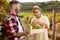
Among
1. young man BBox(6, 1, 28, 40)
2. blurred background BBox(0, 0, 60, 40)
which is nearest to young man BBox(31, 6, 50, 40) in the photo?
blurred background BBox(0, 0, 60, 40)

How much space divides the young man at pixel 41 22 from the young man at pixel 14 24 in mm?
151

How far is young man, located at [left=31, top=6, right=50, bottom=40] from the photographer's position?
157 centimetres

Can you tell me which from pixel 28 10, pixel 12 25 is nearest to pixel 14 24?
pixel 12 25

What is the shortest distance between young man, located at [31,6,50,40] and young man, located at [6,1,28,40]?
15 centimetres

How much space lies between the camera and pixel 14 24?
153 cm

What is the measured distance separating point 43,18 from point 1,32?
1.44 ft

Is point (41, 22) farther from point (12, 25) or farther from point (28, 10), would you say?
point (12, 25)

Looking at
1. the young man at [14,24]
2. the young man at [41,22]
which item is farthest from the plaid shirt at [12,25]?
the young man at [41,22]

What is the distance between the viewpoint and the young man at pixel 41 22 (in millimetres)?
1570

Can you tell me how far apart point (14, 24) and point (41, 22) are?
0.27m

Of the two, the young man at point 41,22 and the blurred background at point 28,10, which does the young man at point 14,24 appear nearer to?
the blurred background at point 28,10

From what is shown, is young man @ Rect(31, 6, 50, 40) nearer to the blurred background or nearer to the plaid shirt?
the blurred background

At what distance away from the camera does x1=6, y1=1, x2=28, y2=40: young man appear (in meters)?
1.52

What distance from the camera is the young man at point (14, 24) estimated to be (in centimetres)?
152
